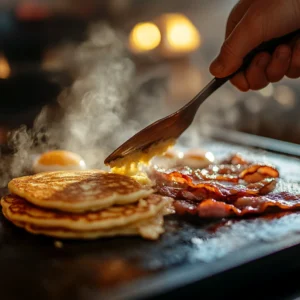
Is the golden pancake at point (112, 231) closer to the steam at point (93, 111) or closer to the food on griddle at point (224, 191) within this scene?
the food on griddle at point (224, 191)

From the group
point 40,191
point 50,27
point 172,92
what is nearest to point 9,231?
point 40,191

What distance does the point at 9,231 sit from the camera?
5.67 ft

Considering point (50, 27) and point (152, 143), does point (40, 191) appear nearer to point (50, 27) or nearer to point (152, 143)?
point (152, 143)

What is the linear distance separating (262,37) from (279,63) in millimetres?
214

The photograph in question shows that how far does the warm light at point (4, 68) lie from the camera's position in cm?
372

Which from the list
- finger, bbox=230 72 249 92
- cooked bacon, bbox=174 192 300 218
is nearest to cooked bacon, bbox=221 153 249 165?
finger, bbox=230 72 249 92

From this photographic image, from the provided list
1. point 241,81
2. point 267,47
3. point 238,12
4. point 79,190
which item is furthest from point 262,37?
point 79,190

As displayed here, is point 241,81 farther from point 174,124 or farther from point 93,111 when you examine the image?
point 93,111

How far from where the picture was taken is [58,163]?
8.00ft

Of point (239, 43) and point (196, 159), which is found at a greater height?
point (239, 43)

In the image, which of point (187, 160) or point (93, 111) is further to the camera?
point (93, 111)

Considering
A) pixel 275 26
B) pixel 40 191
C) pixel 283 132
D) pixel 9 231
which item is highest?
pixel 275 26

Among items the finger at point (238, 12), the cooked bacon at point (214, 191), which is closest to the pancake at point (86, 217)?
the cooked bacon at point (214, 191)

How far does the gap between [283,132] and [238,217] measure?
3.23 metres
